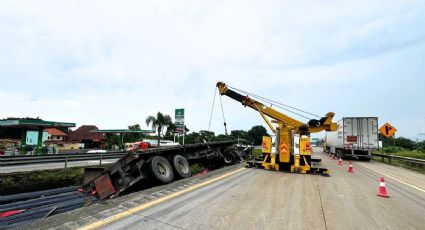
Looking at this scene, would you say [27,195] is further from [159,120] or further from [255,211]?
[159,120]

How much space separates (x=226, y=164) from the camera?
16.7 m

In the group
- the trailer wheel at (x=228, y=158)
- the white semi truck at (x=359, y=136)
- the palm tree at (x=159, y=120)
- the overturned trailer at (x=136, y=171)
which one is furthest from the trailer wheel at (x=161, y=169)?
the palm tree at (x=159, y=120)

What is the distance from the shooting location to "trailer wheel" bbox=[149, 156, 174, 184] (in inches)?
364

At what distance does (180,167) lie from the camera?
11133mm

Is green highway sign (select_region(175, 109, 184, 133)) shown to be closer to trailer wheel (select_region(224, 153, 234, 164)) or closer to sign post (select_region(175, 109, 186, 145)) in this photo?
sign post (select_region(175, 109, 186, 145))

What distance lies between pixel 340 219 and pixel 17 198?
26.8ft

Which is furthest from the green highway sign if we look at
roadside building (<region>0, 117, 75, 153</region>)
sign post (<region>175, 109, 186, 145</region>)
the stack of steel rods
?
roadside building (<region>0, 117, 75, 153</region>)

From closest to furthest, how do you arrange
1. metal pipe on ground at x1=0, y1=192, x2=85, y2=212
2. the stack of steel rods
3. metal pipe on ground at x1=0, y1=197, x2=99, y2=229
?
metal pipe on ground at x1=0, y1=197, x2=99, y2=229, the stack of steel rods, metal pipe on ground at x1=0, y1=192, x2=85, y2=212

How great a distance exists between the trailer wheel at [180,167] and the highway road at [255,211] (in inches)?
109

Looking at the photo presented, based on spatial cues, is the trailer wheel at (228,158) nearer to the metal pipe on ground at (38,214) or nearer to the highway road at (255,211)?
the highway road at (255,211)

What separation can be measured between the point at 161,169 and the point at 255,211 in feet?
17.0

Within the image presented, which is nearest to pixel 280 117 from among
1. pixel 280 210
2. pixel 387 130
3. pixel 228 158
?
pixel 228 158

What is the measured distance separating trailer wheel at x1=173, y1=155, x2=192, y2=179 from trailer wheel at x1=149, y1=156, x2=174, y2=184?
1.56ft

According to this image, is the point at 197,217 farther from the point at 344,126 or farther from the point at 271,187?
the point at 344,126
